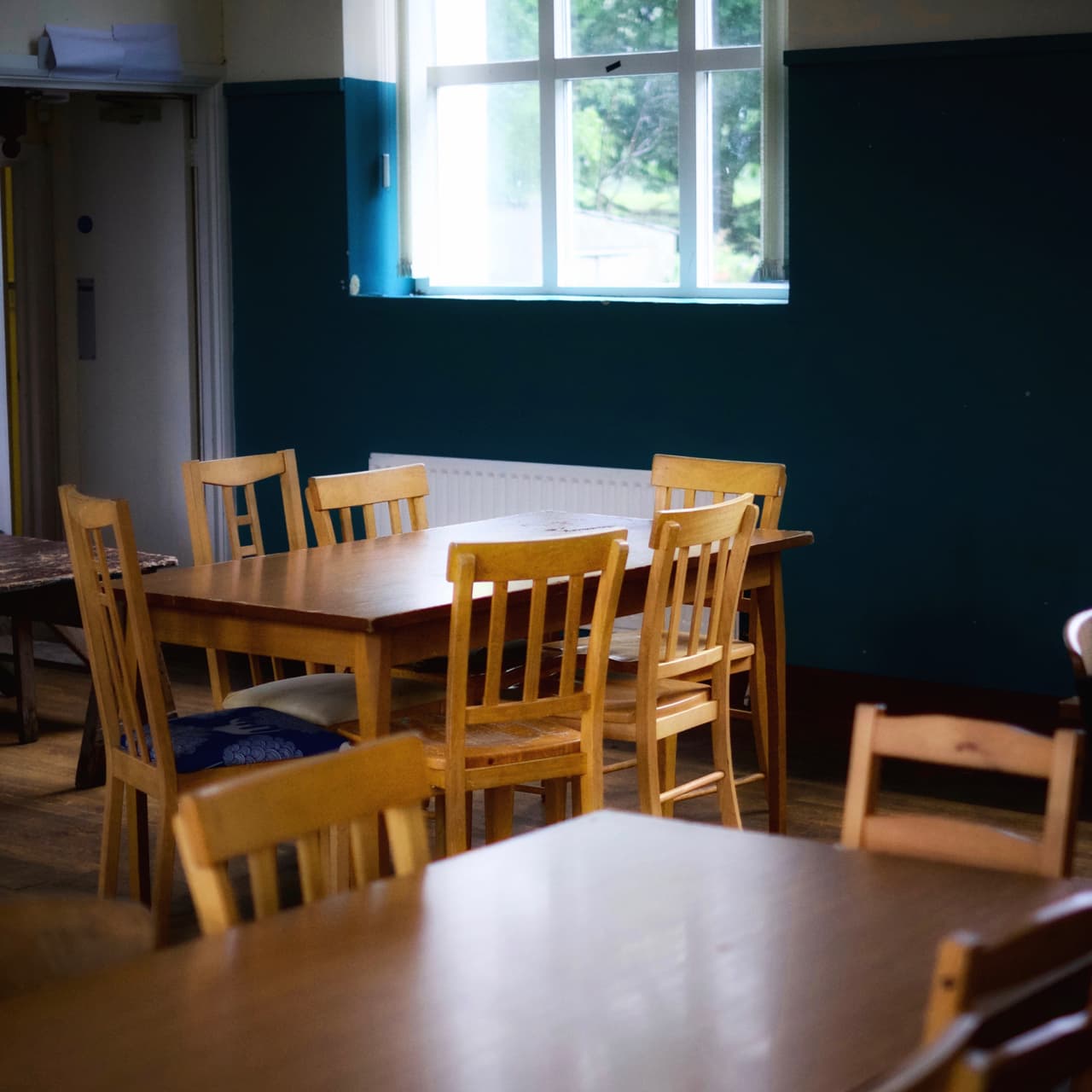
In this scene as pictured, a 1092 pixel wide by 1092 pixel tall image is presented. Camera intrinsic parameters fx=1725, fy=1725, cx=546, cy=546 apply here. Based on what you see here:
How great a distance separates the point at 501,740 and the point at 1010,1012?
2.29 metres

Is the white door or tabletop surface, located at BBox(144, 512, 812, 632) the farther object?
the white door

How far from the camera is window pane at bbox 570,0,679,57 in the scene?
19.5 feet

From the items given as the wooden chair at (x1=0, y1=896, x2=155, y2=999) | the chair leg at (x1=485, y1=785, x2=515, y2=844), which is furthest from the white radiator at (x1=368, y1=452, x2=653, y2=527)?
the wooden chair at (x1=0, y1=896, x2=155, y2=999)

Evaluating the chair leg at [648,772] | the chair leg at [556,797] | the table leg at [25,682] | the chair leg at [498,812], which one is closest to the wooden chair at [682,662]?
the chair leg at [648,772]

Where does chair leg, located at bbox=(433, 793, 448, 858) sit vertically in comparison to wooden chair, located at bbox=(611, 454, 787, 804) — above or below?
below

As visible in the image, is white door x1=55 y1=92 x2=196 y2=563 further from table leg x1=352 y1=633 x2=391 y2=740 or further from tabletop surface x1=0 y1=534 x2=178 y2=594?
table leg x1=352 y1=633 x2=391 y2=740

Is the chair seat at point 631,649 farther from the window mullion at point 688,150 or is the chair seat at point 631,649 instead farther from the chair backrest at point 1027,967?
the chair backrest at point 1027,967

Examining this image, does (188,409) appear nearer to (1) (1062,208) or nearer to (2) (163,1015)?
(1) (1062,208)

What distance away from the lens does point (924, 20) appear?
519cm

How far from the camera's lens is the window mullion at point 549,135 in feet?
20.3

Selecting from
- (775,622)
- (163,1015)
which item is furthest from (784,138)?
(163,1015)

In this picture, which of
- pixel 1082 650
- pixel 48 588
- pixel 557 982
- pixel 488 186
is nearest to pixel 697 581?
pixel 1082 650

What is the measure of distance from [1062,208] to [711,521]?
196 centimetres

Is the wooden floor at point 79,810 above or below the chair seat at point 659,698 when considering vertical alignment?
below
